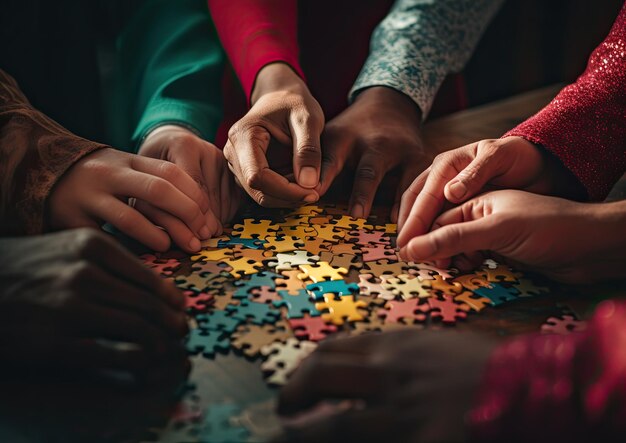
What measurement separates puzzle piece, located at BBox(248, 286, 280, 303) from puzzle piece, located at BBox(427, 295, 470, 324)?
317 mm

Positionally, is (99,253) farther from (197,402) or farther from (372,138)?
(372,138)

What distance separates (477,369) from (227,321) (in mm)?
509

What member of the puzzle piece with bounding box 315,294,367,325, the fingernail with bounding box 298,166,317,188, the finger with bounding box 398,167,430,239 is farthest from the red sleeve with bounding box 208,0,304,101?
the puzzle piece with bounding box 315,294,367,325

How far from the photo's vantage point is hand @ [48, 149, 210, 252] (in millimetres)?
1357

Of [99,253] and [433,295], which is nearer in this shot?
[99,253]

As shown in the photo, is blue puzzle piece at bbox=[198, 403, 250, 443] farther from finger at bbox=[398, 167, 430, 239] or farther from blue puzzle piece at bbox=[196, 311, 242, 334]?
finger at bbox=[398, 167, 430, 239]

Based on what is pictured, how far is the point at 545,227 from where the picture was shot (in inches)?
48.2

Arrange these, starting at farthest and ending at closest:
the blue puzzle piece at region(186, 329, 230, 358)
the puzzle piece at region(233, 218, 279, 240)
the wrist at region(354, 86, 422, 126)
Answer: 1. the wrist at region(354, 86, 422, 126)
2. the puzzle piece at region(233, 218, 279, 240)
3. the blue puzzle piece at region(186, 329, 230, 358)

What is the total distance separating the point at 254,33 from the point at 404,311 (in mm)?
1347

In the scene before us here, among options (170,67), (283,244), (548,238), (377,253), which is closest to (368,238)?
(377,253)

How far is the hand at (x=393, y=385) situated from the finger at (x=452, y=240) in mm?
364

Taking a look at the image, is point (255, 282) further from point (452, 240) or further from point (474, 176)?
point (474, 176)

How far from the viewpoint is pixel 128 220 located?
136 cm

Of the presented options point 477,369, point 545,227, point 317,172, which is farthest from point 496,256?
point 477,369
